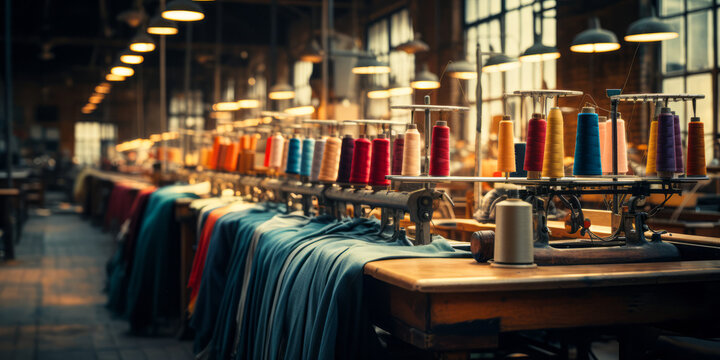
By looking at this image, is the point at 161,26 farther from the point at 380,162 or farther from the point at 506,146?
the point at 506,146

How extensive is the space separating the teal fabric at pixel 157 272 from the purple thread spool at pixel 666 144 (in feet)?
12.1

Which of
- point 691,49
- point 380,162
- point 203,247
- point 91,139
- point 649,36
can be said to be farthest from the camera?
point 91,139

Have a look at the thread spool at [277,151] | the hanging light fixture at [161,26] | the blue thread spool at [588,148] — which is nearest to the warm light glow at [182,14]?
the hanging light fixture at [161,26]

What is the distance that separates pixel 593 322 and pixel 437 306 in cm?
48

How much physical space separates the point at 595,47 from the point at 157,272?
3.34m

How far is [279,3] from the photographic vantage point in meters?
18.2

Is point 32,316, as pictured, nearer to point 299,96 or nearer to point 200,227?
point 200,227

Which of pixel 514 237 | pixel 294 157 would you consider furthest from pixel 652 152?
pixel 294 157

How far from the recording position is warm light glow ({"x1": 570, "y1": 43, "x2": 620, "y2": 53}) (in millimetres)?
3713

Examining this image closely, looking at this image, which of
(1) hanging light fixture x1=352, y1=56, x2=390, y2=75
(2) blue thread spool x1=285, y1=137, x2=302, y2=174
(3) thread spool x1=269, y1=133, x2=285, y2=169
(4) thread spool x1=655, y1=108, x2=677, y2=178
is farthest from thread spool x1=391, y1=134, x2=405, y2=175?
(1) hanging light fixture x1=352, y1=56, x2=390, y2=75

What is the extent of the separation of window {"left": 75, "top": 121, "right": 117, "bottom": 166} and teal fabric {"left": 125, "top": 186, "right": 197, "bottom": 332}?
28.4m

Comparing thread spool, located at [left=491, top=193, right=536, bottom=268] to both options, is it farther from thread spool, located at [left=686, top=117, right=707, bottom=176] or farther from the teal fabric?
the teal fabric

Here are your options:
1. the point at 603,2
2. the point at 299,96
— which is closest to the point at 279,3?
the point at 299,96

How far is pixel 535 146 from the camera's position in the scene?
2.63 m
